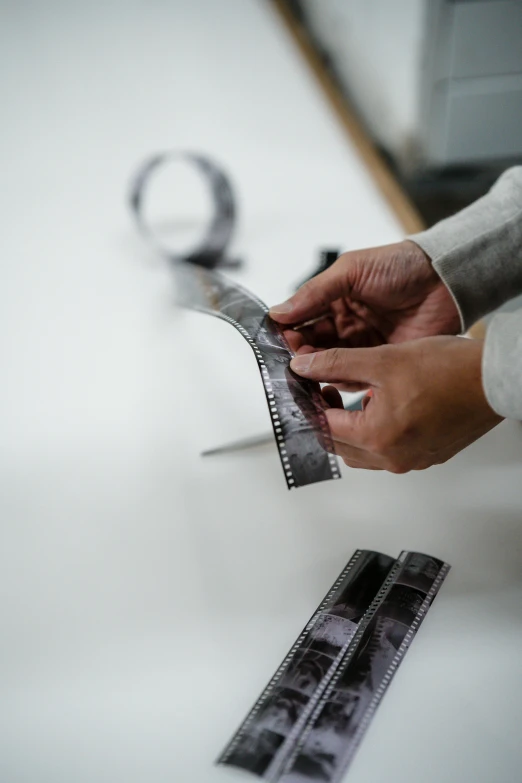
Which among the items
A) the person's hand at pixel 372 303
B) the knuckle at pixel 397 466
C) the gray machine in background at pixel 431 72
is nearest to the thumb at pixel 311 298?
the person's hand at pixel 372 303

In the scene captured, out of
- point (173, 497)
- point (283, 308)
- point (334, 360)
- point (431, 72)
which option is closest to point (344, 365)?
point (334, 360)

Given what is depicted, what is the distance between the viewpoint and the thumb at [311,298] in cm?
99

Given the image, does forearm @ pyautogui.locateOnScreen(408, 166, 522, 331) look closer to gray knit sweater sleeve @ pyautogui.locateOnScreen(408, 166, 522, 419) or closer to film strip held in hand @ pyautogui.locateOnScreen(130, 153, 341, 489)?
gray knit sweater sleeve @ pyautogui.locateOnScreen(408, 166, 522, 419)

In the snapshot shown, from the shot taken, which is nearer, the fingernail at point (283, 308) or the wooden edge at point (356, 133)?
the fingernail at point (283, 308)

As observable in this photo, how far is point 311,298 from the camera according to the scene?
100 cm

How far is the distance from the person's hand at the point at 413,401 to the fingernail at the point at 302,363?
3 centimetres

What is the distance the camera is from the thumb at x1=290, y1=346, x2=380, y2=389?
2.54 feet

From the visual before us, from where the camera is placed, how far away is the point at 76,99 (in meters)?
1.72

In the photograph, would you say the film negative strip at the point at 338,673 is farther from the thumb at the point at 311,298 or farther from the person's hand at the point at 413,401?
the thumb at the point at 311,298

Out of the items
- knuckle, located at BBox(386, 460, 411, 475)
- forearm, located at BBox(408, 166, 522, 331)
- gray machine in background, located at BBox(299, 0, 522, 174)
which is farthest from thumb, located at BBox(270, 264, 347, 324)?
gray machine in background, located at BBox(299, 0, 522, 174)

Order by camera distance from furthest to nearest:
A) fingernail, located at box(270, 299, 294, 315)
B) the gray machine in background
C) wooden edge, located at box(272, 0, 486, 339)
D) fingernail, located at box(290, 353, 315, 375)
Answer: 1. the gray machine in background
2. wooden edge, located at box(272, 0, 486, 339)
3. fingernail, located at box(270, 299, 294, 315)
4. fingernail, located at box(290, 353, 315, 375)

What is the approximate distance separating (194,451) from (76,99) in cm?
122

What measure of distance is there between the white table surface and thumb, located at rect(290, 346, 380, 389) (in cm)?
20

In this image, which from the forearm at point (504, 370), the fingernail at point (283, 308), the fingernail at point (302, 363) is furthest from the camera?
the fingernail at point (283, 308)
